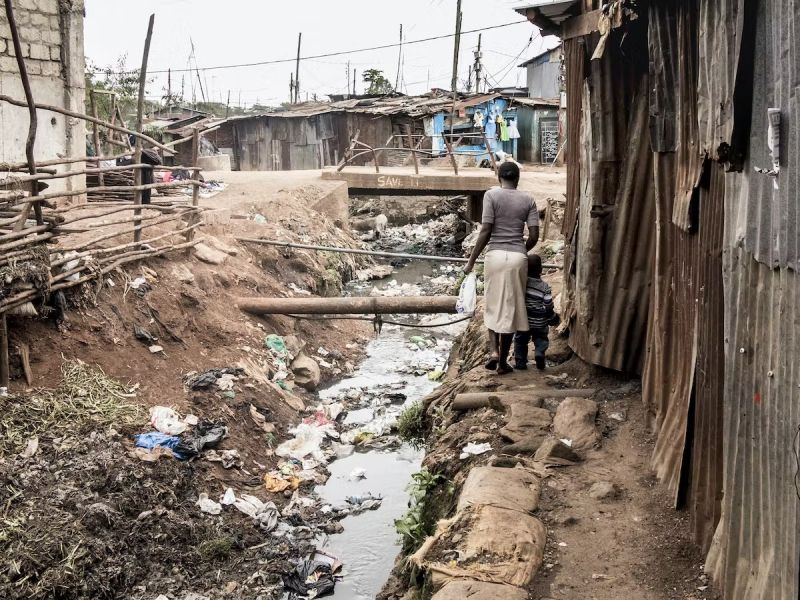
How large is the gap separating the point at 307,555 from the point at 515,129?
23107 mm

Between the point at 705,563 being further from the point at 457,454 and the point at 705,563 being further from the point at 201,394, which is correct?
the point at 201,394

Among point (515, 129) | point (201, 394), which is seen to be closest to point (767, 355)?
point (201, 394)

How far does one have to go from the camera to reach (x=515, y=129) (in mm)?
26859

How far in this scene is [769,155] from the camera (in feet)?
8.59

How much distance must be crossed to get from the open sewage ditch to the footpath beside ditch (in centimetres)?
56

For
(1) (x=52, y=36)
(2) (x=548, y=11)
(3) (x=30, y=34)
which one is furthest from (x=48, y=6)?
(2) (x=548, y=11)

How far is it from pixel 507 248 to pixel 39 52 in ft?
26.1

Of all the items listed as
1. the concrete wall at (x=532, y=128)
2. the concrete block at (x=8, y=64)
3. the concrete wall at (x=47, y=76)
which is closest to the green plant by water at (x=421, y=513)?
the concrete wall at (x=47, y=76)

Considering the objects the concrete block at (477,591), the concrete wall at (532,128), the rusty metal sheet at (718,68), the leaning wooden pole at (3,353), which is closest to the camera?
the rusty metal sheet at (718,68)

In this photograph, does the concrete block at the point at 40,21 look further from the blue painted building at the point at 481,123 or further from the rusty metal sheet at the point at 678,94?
the blue painted building at the point at 481,123

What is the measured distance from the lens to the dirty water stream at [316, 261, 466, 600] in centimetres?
570

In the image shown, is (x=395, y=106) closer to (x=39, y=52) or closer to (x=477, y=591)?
(x=39, y=52)

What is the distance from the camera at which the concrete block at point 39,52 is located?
33.8 ft

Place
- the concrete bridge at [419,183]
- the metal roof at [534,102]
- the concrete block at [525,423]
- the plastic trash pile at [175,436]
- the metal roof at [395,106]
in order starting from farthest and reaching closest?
1. the metal roof at [534,102]
2. the metal roof at [395,106]
3. the concrete bridge at [419,183]
4. the plastic trash pile at [175,436]
5. the concrete block at [525,423]
